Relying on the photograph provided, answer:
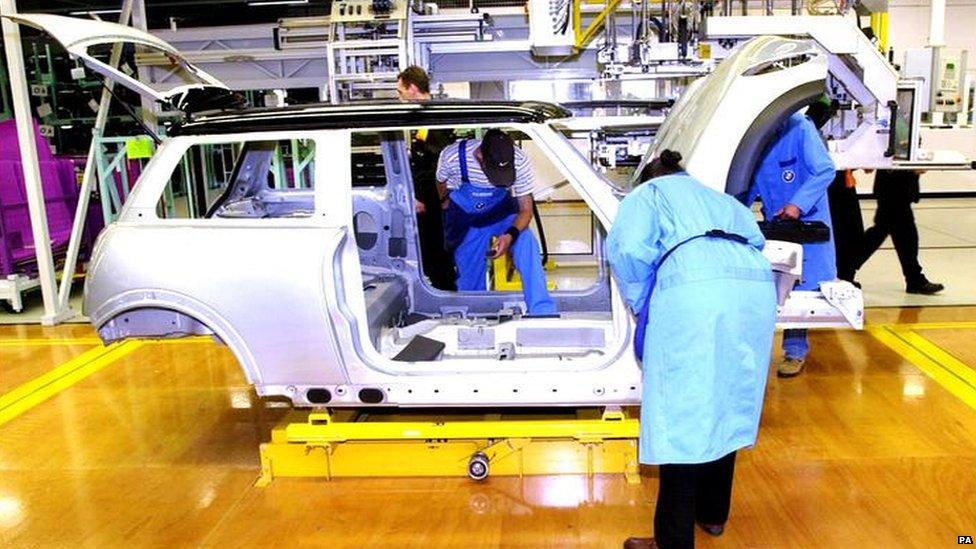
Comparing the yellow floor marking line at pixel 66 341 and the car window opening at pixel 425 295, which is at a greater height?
the car window opening at pixel 425 295

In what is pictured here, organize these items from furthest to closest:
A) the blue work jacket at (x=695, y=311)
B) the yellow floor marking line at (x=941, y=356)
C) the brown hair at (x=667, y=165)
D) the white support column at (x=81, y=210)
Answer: the white support column at (x=81, y=210), the yellow floor marking line at (x=941, y=356), the brown hair at (x=667, y=165), the blue work jacket at (x=695, y=311)

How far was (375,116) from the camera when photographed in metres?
3.36

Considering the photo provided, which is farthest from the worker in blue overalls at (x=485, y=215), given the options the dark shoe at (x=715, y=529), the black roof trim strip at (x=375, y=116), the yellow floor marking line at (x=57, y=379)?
the yellow floor marking line at (x=57, y=379)

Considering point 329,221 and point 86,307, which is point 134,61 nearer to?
point 86,307

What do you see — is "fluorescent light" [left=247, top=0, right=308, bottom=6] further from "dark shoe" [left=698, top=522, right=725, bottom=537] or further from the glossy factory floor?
"dark shoe" [left=698, top=522, right=725, bottom=537]

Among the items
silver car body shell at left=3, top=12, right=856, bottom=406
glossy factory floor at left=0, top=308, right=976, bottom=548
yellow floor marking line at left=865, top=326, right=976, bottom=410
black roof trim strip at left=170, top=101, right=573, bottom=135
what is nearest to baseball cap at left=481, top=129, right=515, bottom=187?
black roof trim strip at left=170, top=101, right=573, bottom=135

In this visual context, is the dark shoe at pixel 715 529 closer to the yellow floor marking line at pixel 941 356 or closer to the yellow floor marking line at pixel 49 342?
the yellow floor marking line at pixel 941 356

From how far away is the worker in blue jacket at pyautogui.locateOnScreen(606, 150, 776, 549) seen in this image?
2.42 meters

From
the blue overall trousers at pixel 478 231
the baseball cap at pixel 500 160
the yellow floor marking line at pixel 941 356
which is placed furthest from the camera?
the yellow floor marking line at pixel 941 356

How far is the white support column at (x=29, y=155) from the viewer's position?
6.29 m

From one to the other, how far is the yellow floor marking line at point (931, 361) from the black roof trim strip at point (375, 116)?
295 cm

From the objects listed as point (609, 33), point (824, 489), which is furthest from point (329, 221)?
point (609, 33)

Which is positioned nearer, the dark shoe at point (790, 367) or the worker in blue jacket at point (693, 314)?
the worker in blue jacket at point (693, 314)

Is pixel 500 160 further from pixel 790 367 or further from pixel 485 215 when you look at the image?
pixel 790 367
